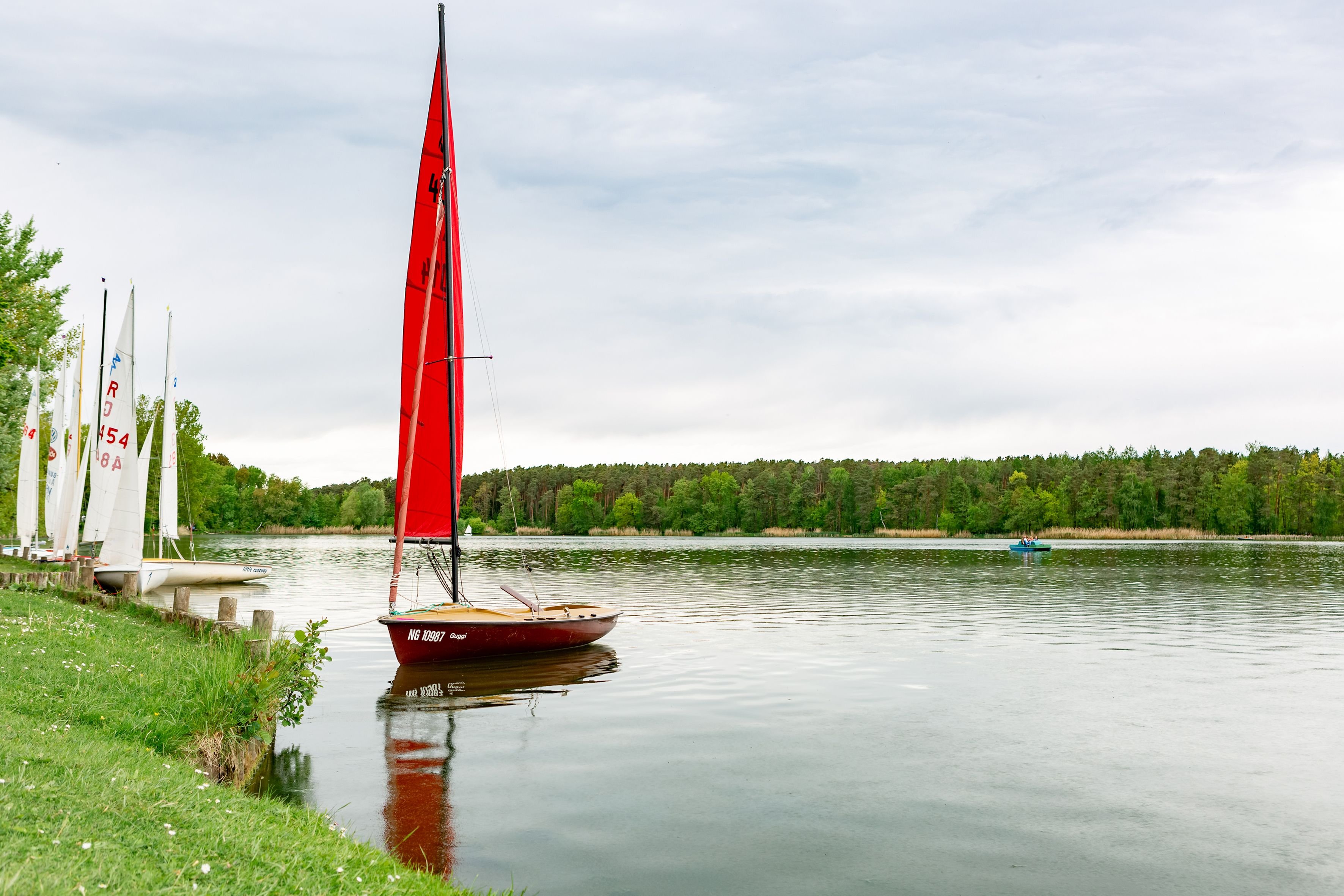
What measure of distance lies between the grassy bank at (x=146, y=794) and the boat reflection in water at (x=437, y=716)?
1.14 metres

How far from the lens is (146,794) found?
744cm

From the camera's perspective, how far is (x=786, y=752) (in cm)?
1367

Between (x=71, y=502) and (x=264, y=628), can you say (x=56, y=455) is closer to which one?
(x=71, y=502)

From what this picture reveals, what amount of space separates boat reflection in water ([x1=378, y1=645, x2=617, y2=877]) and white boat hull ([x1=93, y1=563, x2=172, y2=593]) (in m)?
10.4

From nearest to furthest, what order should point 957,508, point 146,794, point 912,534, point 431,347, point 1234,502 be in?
point 146,794 → point 431,347 → point 1234,502 → point 912,534 → point 957,508

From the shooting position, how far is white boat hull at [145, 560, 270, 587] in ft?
127

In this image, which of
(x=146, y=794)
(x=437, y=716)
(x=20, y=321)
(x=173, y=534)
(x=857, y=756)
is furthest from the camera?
(x=173, y=534)

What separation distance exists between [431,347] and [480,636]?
6.62 metres

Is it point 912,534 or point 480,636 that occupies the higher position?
point 480,636

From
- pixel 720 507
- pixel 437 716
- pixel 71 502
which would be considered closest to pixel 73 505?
pixel 71 502

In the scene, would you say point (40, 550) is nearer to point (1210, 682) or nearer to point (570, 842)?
point (570, 842)

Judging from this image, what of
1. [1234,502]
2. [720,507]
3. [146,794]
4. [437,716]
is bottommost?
[437,716]

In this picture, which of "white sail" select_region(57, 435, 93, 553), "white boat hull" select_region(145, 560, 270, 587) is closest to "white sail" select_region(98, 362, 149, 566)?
"white sail" select_region(57, 435, 93, 553)

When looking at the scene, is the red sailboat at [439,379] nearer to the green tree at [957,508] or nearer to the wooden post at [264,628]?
the wooden post at [264,628]
